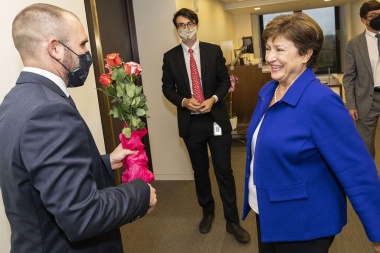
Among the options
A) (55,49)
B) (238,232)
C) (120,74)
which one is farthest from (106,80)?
(238,232)

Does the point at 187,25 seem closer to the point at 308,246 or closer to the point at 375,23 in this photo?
the point at 375,23

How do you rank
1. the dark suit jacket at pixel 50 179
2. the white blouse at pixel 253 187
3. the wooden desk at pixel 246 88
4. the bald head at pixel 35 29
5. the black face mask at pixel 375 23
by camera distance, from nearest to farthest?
the dark suit jacket at pixel 50 179, the bald head at pixel 35 29, the white blouse at pixel 253 187, the black face mask at pixel 375 23, the wooden desk at pixel 246 88

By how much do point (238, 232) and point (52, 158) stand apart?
2.00m

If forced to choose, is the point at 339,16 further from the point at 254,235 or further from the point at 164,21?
the point at 254,235

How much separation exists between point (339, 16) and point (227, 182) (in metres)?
8.48

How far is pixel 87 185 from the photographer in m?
0.98

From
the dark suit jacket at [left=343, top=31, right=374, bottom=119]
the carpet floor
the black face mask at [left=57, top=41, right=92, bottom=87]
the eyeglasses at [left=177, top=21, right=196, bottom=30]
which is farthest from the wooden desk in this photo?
the black face mask at [left=57, top=41, right=92, bottom=87]

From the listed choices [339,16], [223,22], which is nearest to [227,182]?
[223,22]

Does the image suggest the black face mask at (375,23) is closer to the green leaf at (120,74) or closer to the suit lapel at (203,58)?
the suit lapel at (203,58)

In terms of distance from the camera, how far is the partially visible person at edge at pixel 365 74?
111 inches

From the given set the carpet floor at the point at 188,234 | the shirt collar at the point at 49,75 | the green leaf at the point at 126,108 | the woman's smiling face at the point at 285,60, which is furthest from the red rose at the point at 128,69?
the carpet floor at the point at 188,234

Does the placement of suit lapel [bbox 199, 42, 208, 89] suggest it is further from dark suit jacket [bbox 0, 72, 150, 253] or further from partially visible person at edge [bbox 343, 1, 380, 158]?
dark suit jacket [bbox 0, 72, 150, 253]

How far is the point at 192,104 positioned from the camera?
2639 mm

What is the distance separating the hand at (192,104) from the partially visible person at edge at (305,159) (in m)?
1.15
